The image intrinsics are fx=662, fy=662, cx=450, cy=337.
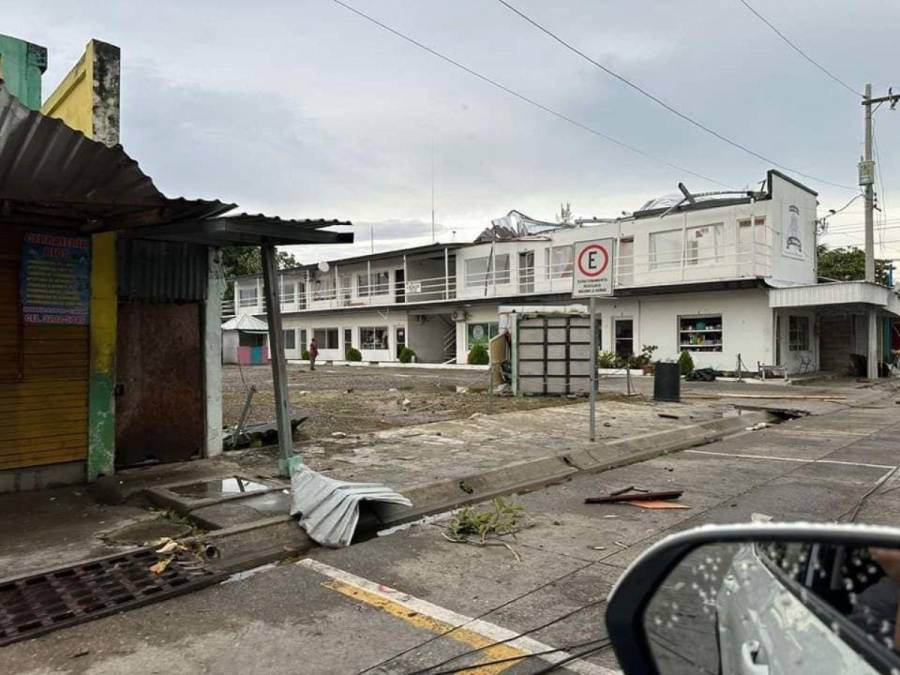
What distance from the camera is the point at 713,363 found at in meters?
26.5

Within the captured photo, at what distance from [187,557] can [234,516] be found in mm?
863

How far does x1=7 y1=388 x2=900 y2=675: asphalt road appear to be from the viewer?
11.7 feet

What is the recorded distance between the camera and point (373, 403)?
54.0ft

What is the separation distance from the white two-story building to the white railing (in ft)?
0.20

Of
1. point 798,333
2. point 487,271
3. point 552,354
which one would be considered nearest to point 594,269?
point 552,354

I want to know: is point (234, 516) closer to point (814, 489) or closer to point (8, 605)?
point (8, 605)

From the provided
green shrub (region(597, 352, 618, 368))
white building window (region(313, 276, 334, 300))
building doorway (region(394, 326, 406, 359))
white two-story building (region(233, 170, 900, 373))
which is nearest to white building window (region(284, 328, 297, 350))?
white building window (region(313, 276, 334, 300))

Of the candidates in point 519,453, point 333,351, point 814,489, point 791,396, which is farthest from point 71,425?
point 333,351

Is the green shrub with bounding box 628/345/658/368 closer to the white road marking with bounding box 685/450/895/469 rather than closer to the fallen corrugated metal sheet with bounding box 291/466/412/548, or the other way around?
the white road marking with bounding box 685/450/895/469

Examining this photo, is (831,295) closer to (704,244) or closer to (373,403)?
(704,244)

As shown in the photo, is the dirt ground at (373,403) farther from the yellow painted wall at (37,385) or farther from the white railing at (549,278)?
the white railing at (549,278)

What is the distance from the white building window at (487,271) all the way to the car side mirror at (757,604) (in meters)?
32.8

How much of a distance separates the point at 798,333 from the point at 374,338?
923 inches

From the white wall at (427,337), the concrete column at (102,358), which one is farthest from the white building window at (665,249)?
the concrete column at (102,358)
